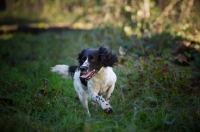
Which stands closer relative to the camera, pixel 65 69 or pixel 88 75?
pixel 88 75

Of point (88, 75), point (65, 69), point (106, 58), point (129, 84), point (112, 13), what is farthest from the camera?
point (112, 13)

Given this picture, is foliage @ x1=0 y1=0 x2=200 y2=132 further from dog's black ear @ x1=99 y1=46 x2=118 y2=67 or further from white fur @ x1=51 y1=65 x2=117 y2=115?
dog's black ear @ x1=99 y1=46 x2=118 y2=67

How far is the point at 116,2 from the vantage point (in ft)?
34.1

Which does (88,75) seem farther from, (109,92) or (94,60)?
(109,92)

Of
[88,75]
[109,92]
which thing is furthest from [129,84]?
[88,75]

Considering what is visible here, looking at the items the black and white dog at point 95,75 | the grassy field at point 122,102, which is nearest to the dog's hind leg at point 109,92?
the black and white dog at point 95,75

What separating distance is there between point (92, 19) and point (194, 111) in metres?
11.0

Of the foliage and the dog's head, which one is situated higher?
the dog's head

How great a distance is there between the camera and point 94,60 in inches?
177

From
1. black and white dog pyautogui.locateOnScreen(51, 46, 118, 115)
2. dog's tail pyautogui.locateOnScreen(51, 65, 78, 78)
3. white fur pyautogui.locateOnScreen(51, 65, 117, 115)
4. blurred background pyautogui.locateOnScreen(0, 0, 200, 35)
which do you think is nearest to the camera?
black and white dog pyautogui.locateOnScreen(51, 46, 118, 115)

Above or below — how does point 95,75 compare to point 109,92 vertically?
above

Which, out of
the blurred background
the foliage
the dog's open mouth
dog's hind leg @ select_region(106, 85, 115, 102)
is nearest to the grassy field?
the foliage

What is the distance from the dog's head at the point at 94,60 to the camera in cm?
430

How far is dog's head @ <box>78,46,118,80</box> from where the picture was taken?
4297mm
